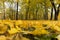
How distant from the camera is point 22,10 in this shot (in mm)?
1290

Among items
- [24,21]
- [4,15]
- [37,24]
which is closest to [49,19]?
[37,24]

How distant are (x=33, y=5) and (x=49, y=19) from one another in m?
0.20

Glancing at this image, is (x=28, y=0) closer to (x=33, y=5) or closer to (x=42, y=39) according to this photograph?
(x=33, y=5)

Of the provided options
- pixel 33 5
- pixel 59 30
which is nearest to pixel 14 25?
pixel 33 5

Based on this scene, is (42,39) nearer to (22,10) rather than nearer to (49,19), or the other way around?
(49,19)

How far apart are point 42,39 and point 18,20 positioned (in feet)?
0.90

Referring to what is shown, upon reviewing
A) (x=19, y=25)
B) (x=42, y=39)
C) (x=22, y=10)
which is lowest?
(x=42, y=39)

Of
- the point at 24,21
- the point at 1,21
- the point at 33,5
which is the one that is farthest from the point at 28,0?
the point at 1,21

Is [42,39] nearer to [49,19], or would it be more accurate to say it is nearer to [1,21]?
[49,19]

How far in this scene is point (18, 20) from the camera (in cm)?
127

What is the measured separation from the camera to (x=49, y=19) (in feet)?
4.25

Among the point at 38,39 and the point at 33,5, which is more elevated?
the point at 33,5

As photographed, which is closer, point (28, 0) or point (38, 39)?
point (38, 39)

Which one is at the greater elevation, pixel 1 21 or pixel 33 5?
pixel 33 5
